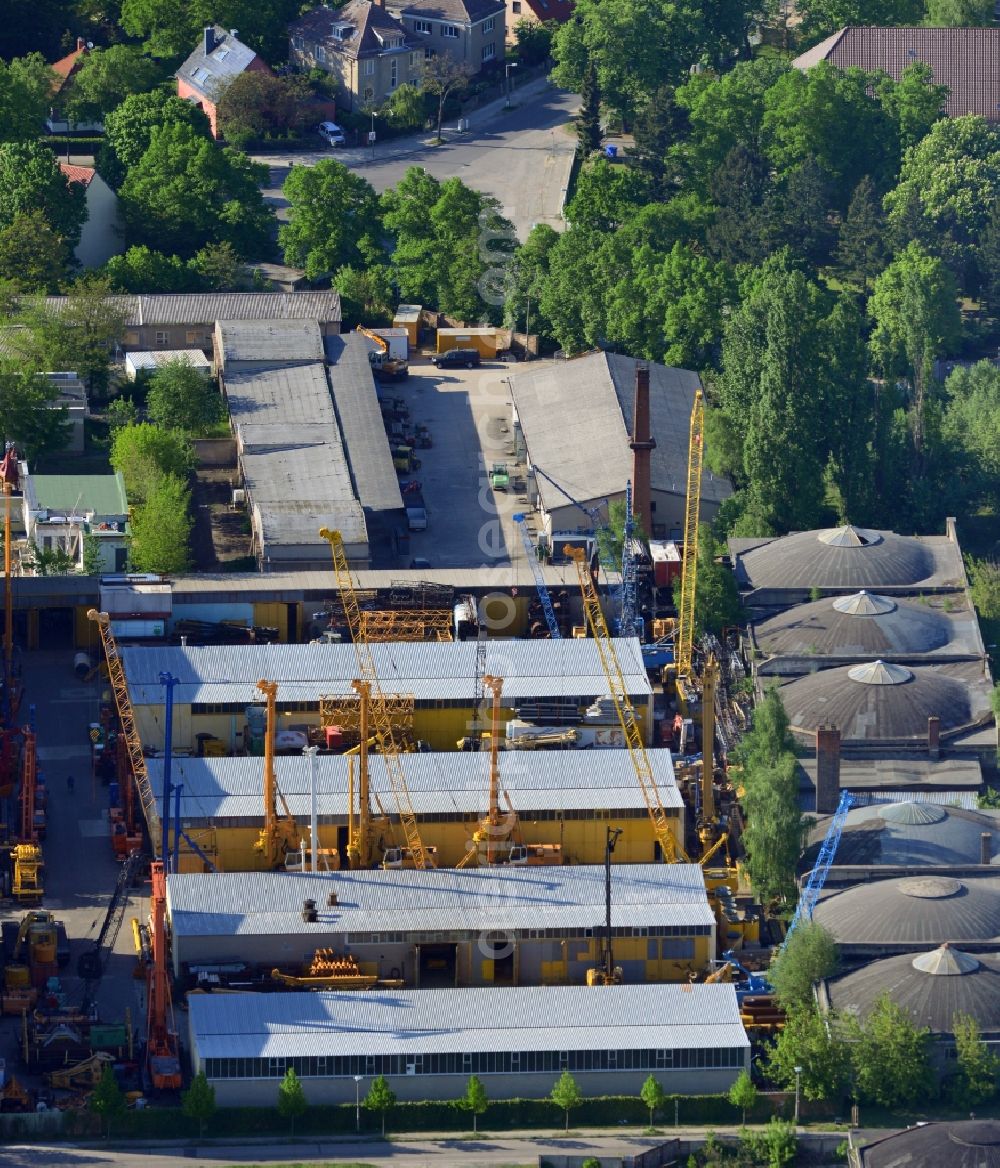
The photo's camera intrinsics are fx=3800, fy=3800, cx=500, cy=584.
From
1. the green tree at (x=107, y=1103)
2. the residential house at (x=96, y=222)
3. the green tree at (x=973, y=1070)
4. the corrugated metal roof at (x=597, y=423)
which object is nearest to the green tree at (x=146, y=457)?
the corrugated metal roof at (x=597, y=423)

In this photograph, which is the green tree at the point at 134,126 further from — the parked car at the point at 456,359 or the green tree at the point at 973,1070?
the green tree at the point at 973,1070

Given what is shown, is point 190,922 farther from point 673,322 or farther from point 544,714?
point 673,322

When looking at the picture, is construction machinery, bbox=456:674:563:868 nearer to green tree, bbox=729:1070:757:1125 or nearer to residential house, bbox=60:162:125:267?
green tree, bbox=729:1070:757:1125

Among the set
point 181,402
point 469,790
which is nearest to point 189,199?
point 181,402

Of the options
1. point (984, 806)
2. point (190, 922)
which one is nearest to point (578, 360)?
point (984, 806)

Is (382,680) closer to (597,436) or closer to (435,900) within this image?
(435,900)

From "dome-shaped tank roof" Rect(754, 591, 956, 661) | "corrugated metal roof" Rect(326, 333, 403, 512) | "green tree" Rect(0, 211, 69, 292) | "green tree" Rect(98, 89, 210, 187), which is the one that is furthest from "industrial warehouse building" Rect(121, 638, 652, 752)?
"green tree" Rect(98, 89, 210, 187)
